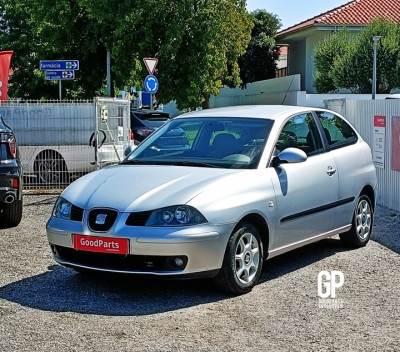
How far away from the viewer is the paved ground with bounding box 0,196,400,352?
4875mm

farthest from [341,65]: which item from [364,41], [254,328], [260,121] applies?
[254,328]

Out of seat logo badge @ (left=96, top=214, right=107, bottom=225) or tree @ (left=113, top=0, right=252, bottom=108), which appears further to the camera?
tree @ (left=113, top=0, right=252, bottom=108)

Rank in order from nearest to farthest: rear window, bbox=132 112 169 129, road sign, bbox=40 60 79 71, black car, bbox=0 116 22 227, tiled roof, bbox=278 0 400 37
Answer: black car, bbox=0 116 22 227 → road sign, bbox=40 60 79 71 → rear window, bbox=132 112 169 129 → tiled roof, bbox=278 0 400 37

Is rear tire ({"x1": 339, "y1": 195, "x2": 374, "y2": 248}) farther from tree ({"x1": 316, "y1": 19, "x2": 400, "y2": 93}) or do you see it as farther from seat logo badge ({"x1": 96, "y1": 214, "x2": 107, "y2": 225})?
tree ({"x1": 316, "y1": 19, "x2": 400, "y2": 93})

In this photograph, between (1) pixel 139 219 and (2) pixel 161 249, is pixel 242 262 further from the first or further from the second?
(1) pixel 139 219

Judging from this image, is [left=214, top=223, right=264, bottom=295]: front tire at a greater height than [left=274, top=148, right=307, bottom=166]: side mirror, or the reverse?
[left=274, top=148, right=307, bottom=166]: side mirror

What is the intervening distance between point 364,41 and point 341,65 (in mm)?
1569

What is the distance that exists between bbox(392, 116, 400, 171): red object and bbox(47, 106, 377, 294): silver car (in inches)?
112

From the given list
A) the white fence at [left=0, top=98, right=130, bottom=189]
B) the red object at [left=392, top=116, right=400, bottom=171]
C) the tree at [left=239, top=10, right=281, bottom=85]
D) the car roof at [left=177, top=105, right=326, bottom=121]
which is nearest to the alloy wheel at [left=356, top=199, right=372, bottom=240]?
the car roof at [left=177, top=105, right=326, bottom=121]

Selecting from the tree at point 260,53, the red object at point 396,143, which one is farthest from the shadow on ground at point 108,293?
the tree at point 260,53

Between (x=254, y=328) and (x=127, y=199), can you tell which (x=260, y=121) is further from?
(x=254, y=328)

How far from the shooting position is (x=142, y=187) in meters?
5.95

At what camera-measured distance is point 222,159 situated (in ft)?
21.6

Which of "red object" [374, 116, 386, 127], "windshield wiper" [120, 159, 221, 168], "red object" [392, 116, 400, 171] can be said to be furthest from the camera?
"red object" [374, 116, 386, 127]
